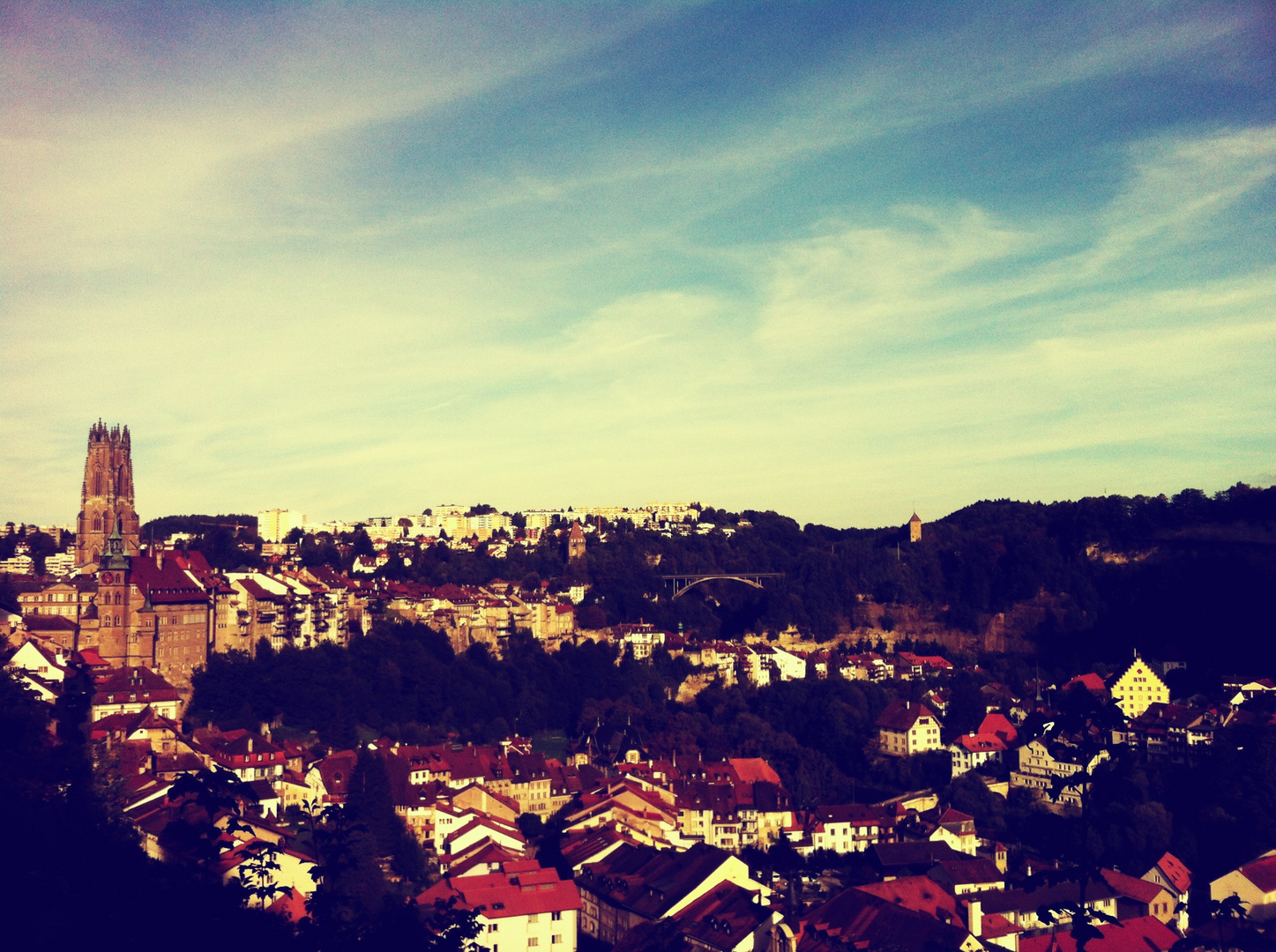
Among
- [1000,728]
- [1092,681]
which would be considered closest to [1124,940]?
[1000,728]

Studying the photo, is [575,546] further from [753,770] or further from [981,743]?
[753,770]

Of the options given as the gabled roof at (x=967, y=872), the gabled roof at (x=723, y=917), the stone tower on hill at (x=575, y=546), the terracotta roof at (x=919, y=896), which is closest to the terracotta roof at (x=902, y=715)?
the gabled roof at (x=967, y=872)

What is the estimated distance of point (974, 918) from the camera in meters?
25.2

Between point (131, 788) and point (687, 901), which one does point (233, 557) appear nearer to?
point (131, 788)

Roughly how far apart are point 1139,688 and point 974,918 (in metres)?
28.3

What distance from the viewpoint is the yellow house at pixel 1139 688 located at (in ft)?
164

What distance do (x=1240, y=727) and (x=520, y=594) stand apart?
34248 millimetres

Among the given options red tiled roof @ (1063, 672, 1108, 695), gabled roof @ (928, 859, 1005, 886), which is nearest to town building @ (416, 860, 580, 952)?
gabled roof @ (928, 859, 1005, 886)

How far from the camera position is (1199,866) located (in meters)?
33.2

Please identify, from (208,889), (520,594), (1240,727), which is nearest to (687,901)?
(208,889)

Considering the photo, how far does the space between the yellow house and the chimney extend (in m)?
26.6

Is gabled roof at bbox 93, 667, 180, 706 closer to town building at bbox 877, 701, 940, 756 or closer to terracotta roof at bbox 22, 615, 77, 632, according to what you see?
terracotta roof at bbox 22, 615, 77, 632

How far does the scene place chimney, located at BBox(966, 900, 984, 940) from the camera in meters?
25.1

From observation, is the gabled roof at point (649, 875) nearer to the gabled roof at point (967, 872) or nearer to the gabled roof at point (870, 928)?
the gabled roof at point (870, 928)
